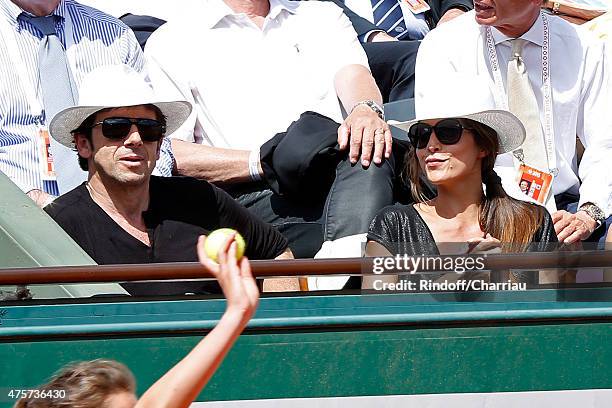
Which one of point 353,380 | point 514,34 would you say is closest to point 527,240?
point 353,380

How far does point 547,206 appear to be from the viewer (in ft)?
10.9

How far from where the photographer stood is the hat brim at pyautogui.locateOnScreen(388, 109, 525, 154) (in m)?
3.08

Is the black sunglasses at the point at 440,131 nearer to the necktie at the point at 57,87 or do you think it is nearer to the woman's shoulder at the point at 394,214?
the woman's shoulder at the point at 394,214

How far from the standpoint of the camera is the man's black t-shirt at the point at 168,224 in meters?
2.91

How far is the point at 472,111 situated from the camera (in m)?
3.09

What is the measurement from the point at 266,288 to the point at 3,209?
2.14 feet

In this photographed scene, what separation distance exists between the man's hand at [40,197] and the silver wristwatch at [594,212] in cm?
146

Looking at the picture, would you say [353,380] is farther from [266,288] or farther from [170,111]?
[170,111]

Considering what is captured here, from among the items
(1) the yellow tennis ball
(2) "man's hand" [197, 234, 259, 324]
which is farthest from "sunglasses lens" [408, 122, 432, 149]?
(2) "man's hand" [197, 234, 259, 324]

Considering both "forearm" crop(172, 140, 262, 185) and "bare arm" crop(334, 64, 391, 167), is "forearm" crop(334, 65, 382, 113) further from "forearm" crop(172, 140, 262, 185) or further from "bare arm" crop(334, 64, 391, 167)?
"forearm" crop(172, 140, 262, 185)

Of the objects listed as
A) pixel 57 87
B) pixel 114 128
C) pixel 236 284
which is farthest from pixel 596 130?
pixel 236 284

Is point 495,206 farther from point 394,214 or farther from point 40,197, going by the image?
point 40,197

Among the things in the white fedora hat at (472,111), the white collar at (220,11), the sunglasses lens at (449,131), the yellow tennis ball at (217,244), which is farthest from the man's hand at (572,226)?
the yellow tennis ball at (217,244)

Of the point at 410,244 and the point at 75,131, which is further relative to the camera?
the point at 75,131
